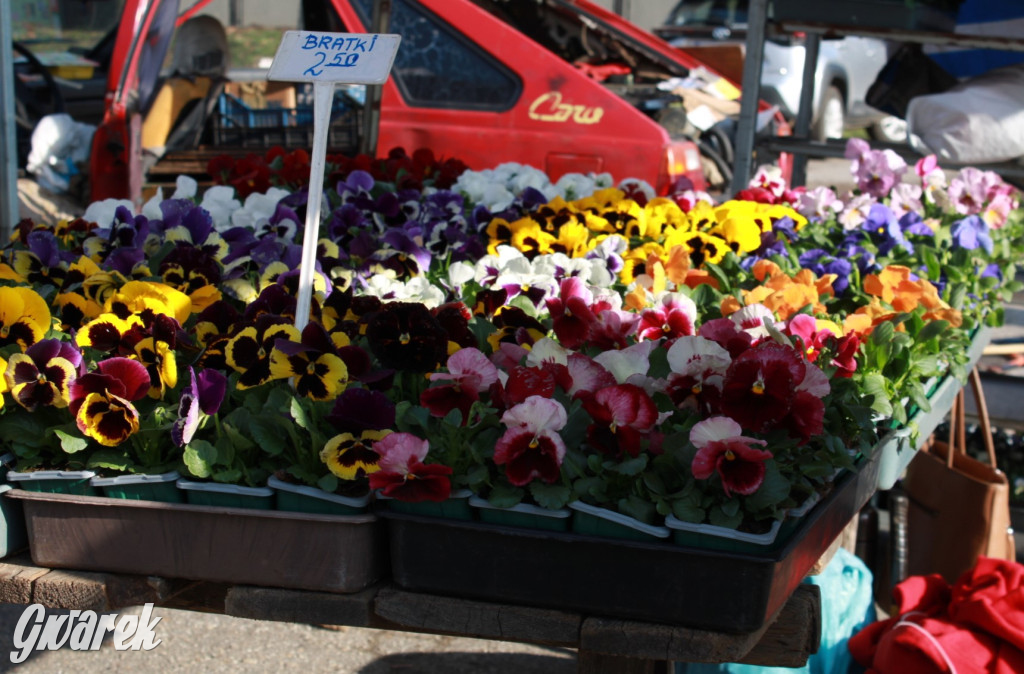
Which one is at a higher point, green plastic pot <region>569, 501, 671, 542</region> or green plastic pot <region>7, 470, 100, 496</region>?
green plastic pot <region>569, 501, 671, 542</region>

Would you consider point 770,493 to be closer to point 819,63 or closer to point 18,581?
point 18,581

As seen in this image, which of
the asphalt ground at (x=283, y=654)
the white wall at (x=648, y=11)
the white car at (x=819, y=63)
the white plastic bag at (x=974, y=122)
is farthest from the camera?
the white wall at (x=648, y=11)

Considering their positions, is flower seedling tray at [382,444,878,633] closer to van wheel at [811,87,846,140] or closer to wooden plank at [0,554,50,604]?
wooden plank at [0,554,50,604]

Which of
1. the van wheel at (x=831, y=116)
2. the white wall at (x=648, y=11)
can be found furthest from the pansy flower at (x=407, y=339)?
the white wall at (x=648, y=11)

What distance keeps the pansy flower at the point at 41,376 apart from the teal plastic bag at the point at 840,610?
5.08 ft

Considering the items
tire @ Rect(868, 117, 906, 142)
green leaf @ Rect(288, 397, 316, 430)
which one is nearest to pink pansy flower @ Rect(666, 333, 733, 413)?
green leaf @ Rect(288, 397, 316, 430)

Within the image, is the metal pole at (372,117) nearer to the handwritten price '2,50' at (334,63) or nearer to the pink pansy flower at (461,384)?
the handwritten price '2,50' at (334,63)

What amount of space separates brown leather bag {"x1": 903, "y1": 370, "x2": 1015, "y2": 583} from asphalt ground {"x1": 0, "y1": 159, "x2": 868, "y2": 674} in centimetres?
110

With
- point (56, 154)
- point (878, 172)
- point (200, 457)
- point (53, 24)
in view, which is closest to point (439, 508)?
point (200, 457)

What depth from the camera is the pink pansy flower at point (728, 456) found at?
1.28 m

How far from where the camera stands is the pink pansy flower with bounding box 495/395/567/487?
4.32 feet

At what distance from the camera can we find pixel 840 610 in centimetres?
246

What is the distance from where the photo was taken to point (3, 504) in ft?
4.83

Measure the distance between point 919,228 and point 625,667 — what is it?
1.91m
